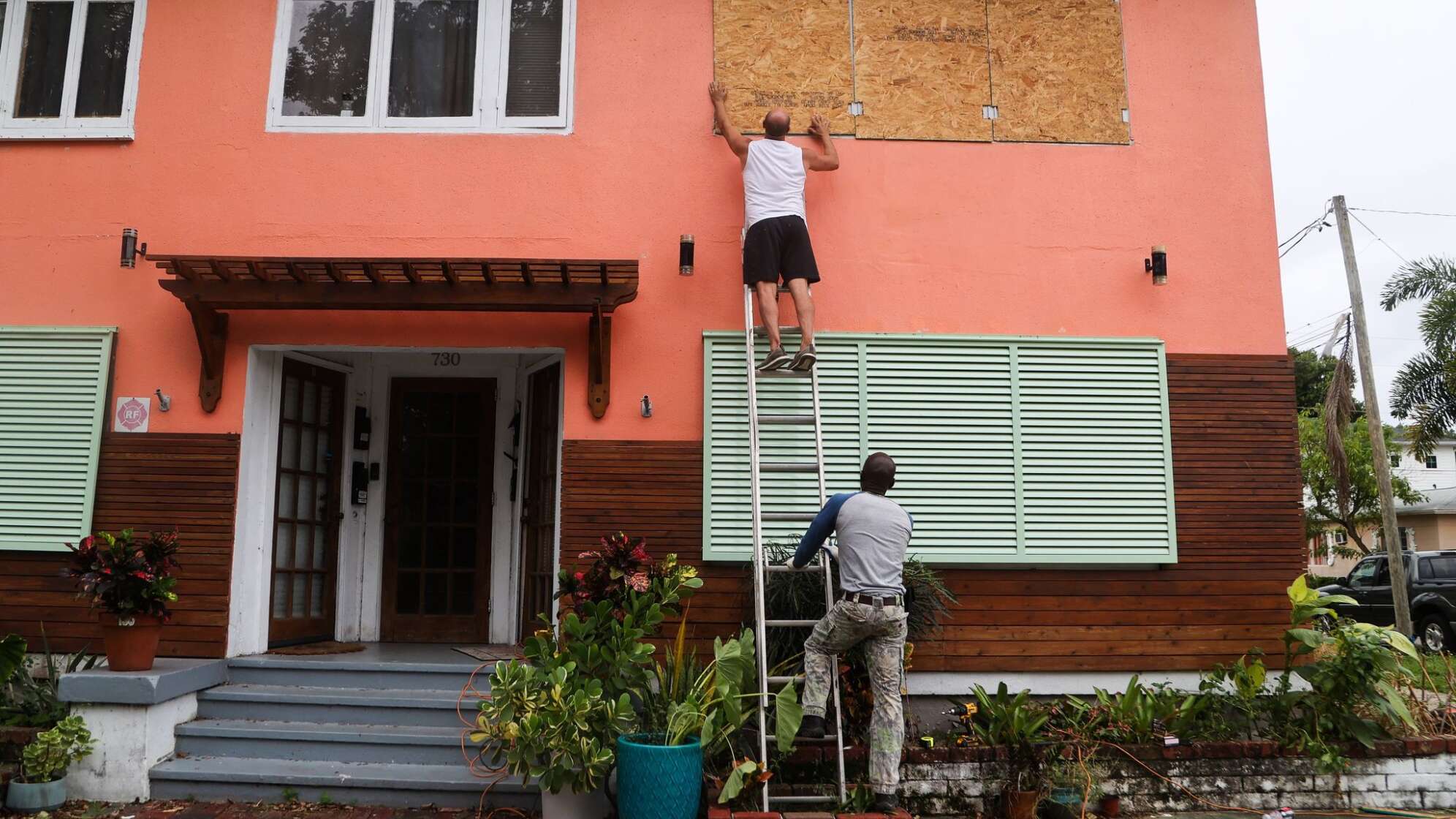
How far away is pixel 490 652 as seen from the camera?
6.84 meters

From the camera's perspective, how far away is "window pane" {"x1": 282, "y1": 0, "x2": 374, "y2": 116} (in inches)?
266

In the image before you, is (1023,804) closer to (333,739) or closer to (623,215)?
(333,739)

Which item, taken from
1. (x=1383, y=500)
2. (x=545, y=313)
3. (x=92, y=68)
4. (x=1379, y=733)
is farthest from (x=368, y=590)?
(x=1383, y=500)

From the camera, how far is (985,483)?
20.8ft

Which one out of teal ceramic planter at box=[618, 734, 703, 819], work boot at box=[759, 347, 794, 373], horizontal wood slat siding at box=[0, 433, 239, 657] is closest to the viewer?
teal ceramic planter at box=[618, 734, 703, 819]

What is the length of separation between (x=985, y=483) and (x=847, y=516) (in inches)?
72.7

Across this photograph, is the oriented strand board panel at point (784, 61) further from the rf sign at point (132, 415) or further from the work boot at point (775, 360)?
the rf sign at point (132, 415)

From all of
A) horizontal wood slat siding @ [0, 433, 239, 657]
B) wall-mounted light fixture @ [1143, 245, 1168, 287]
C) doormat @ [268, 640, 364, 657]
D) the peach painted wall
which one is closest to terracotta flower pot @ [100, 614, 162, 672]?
horizontal wood slat siding @ [0, 433, 239, 657]

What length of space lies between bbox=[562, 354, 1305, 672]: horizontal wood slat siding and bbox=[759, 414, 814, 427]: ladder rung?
0.58 meters

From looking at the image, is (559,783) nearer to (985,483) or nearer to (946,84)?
(985,483)

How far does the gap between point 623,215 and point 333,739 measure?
12.1ft

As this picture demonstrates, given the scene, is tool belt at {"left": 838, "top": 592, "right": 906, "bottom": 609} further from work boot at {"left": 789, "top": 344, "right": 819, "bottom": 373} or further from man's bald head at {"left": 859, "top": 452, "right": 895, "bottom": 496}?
work boot at {"left": 789, "top": 344, "right": 819, "bottom": 373}

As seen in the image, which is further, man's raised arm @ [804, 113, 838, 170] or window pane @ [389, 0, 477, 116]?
window pane @ [389, 0, 477, 116]

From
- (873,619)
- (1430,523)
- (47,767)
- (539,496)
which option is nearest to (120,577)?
(47,767)
